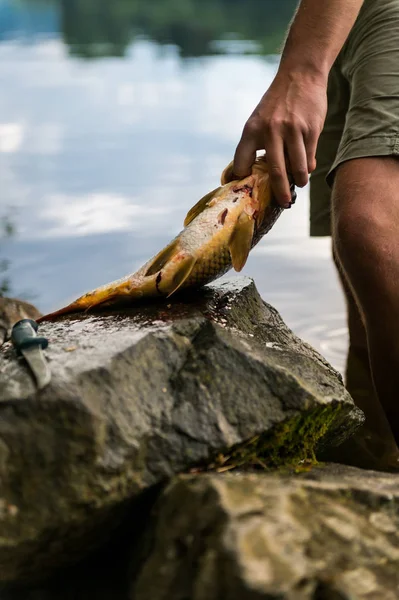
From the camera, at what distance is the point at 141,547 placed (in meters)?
2.07

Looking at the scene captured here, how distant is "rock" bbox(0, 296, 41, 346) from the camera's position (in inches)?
180

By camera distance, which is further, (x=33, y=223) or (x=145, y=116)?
(x=145, y=116)

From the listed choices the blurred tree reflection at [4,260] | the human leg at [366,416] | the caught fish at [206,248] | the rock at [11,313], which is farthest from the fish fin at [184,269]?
the blurred tree reflection at [4,260]

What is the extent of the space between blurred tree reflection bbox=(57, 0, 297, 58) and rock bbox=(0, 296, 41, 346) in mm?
13042

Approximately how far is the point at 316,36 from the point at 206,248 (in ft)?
3.17

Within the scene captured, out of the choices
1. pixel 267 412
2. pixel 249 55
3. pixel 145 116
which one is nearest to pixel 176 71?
pixel 249 55

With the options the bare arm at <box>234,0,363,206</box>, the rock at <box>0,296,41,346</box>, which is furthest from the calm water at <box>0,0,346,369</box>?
the bare arm at <box>234,0,363,206</box>

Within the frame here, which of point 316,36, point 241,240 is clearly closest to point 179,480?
point 241,240

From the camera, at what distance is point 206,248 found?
2807 millimetres

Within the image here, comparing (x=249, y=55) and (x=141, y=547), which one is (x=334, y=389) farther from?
(x=249, y=55)

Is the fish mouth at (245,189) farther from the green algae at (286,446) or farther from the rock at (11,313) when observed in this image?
the rock at (11,313)

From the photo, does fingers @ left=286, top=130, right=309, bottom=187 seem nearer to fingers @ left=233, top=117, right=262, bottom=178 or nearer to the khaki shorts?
fingers @ left=233, top=117, right=262, bottom=178

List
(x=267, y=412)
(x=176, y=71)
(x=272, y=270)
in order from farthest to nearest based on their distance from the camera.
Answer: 1. (x=176, y=71)
2. (x=272, y=270)
3. (x=267, y=412)

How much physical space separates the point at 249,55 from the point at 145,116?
693cm
